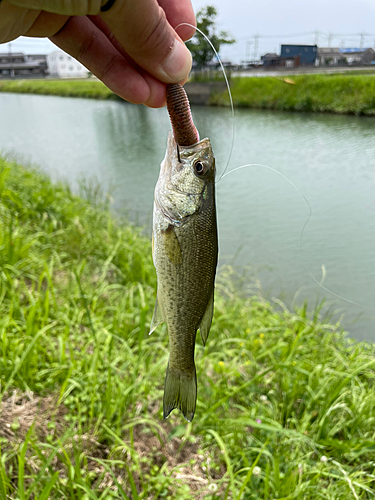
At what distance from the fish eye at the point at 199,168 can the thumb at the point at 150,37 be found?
1.28 ft

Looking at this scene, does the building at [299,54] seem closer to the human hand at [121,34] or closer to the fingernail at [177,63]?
the human hand at [121,34]

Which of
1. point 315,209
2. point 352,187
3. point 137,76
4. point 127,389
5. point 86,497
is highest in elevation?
point 137,76

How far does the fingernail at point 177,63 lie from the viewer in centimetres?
140

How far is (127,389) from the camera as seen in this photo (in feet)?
8.16

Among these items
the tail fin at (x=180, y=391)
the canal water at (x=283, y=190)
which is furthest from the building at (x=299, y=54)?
the tail fin at (x=180, y=391)

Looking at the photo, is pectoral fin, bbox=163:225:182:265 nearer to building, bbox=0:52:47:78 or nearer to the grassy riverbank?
the grassy riverbank

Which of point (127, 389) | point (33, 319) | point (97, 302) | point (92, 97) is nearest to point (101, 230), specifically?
point (97, 302)

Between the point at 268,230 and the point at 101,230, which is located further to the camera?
the point at 268,230

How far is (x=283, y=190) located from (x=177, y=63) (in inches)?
222

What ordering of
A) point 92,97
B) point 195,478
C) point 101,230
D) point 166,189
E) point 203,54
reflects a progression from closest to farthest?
1. point 166,189
2. point 203,54
3. point 195,478
4. point 101,230
5. point 92,97

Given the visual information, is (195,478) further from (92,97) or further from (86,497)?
(92,97)

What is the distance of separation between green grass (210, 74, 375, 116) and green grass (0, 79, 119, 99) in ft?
55.5

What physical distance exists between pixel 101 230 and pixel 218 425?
346cm

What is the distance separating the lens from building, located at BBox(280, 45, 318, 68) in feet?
6.44
